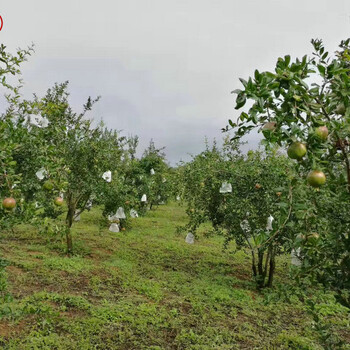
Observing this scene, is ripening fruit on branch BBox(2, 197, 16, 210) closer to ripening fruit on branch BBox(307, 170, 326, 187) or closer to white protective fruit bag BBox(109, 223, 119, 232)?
ripening fruit on branch BBox(307, 170, 326, 187)

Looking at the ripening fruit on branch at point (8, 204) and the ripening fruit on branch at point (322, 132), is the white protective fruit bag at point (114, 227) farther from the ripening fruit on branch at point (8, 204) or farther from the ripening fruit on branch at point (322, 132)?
the ripening fruit on branch at point (322, 132)

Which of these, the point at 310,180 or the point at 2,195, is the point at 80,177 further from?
the point at 310,180

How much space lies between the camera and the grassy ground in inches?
136

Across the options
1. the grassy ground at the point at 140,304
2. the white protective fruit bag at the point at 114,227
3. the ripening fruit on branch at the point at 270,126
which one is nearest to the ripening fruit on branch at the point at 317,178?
the ripening fruit on branch at the point at 270,126

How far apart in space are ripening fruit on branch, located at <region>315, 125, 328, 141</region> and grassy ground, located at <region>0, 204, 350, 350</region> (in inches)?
41.7

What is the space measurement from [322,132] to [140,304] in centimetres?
378

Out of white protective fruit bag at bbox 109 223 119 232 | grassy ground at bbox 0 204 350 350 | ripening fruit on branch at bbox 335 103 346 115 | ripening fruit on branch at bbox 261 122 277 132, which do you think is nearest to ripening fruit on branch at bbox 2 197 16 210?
grassy ground at bbox 0 204 350 350

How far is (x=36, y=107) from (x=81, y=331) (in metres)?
2.35

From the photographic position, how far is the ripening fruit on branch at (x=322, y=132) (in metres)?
1.17

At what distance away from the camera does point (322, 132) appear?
1191 mm

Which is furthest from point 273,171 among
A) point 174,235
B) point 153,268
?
point 174,235

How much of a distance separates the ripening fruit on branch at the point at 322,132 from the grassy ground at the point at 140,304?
1.06 metres

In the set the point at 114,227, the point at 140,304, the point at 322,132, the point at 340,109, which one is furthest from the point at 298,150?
the point at 114,227

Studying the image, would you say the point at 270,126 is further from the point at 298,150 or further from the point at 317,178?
the point at 317,178
